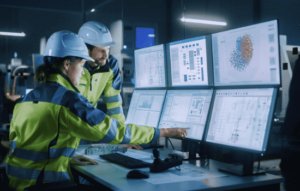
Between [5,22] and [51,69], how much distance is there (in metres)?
4.60

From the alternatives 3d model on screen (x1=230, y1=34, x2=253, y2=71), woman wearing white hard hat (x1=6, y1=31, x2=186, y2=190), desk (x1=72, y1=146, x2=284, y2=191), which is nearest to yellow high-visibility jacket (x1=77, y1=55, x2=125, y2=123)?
woman wearing white hard hat (x1=6, y1=31, x2=186, y2=190)

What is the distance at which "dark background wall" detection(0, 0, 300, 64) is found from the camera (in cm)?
215

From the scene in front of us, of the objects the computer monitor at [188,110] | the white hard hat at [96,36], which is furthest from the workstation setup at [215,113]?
the white hard hat at [96,36]

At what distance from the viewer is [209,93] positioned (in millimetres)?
1695

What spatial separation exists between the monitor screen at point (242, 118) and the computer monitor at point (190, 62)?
0.62 ft

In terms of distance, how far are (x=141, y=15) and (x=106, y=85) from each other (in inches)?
91.2

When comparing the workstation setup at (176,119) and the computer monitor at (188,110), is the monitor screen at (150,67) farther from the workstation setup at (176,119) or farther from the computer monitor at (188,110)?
the computer monitor at (188,110)

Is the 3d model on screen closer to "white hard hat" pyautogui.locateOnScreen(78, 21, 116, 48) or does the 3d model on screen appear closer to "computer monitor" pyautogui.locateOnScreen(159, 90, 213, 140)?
"computer monitor" pyautogui.locateOnScreen(159, 90, 213, 140)

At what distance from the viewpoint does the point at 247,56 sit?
1.51 meters

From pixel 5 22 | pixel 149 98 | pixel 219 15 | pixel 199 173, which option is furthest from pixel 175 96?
pixel 5 22

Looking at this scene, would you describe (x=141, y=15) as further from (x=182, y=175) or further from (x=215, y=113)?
(x=182, y=175)

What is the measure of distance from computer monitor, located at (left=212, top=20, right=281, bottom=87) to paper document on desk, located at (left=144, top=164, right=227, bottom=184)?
0.47 meters

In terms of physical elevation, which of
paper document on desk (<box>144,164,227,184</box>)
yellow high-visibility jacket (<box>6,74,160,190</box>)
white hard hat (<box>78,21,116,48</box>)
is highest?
white hard hat (<box>78,21,116,48</box>)

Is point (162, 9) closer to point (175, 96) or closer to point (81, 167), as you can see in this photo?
point (175, 96)
